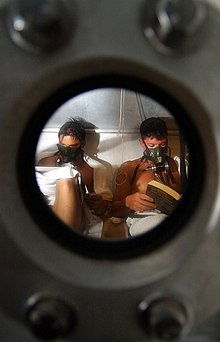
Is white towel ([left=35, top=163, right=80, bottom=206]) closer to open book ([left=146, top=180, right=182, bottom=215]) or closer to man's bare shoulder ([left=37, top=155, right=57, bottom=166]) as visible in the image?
man's bare shoulder ([left=37, top=155, right=57, bottom=166])

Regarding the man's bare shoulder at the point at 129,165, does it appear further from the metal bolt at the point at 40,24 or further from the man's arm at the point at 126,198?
the metal bolt at the point at 40,24

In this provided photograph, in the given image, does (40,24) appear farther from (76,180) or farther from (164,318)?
(76,180)

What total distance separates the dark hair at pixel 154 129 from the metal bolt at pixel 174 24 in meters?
1.04

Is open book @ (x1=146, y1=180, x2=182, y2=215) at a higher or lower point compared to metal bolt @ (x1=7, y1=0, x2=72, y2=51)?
lower

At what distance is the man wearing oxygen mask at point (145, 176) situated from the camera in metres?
1.41

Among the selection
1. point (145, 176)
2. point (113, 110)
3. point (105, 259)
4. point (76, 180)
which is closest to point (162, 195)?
point (145, 176)

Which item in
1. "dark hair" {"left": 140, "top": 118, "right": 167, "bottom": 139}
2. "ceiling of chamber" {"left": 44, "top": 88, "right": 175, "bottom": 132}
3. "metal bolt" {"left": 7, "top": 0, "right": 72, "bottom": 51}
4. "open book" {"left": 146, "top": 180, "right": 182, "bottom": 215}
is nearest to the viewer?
"metal bolt" {"left": 7, "top": 0, "right": 72, "bottom": 51}

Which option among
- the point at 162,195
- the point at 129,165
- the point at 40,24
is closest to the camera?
the point at 40,24

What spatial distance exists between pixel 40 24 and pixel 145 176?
1.10 m

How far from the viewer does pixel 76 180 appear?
4.73 ft

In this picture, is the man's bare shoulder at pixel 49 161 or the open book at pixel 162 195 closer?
the open book at pixel 162 195

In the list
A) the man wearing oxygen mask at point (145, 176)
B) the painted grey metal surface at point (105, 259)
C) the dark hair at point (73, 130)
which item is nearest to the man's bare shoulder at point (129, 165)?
the man wearing oxygen mask at point (145, 176)

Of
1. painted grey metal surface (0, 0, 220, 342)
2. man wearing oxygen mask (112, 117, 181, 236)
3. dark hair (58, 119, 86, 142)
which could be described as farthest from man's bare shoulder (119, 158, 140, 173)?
painted grey metal surface (0, 0, 220, 342)

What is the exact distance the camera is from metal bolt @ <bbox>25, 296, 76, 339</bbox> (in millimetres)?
411
